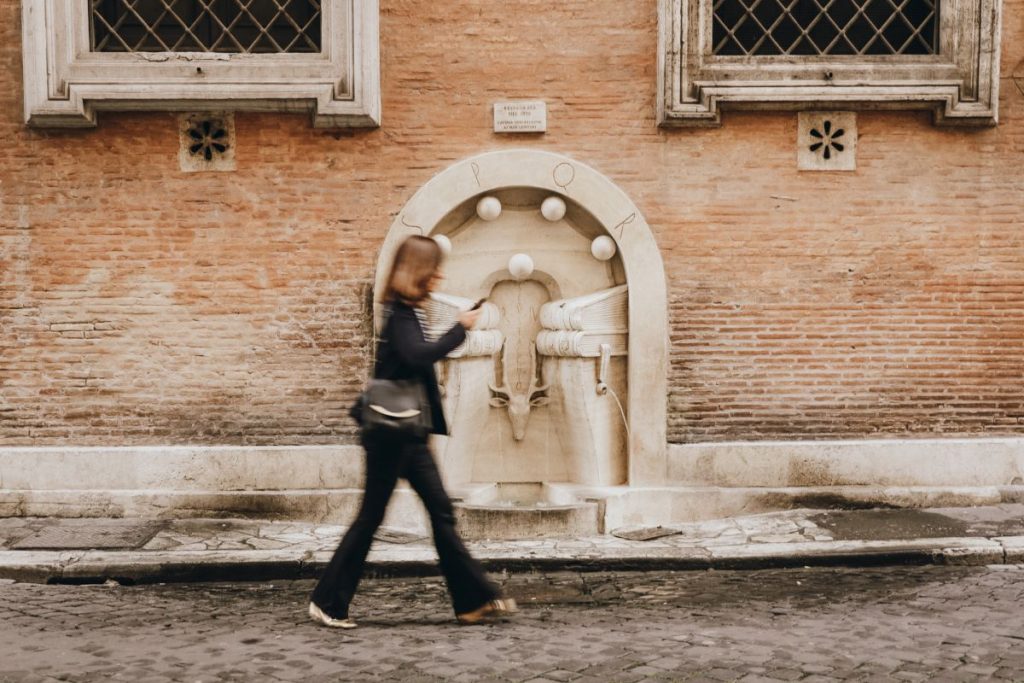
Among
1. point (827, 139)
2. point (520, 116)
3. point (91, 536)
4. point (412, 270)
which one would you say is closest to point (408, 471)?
point (412, 270)

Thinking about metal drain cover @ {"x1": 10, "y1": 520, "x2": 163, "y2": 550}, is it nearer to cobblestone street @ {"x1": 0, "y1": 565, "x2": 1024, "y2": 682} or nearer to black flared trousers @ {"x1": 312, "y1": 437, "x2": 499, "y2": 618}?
cobblestone street @ {"x1": 0, "y1": 565, "x2": 1024, "y2": 682}

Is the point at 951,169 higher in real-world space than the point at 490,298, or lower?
higher

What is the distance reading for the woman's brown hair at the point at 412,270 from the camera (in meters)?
5.71

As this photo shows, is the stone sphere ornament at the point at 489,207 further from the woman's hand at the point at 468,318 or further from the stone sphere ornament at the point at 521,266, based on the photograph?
the woman's hand at the point at 468,318

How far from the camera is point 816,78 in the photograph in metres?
8.86

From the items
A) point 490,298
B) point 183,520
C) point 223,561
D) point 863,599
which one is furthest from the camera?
point 490,298

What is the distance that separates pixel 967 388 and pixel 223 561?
18.3 feet

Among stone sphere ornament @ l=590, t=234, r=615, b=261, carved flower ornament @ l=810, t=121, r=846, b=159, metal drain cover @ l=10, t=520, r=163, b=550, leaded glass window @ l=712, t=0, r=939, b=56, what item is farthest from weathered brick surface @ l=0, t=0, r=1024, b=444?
metal drain cover @ l=10, t=520, r=163, b=550

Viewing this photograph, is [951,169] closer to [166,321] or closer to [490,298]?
[490,298]

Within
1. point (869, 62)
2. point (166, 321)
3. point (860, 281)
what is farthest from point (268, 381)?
point (869, 62)

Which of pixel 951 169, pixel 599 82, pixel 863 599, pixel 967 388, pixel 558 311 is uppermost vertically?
pixel 599 82

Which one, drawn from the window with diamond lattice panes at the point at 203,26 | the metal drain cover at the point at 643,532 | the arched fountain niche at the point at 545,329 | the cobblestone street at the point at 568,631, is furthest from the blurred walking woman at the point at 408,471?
the window with diamond lattice panes at the point at 203,26

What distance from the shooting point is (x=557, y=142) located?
893cm

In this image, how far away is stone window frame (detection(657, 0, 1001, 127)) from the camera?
8789 millimetres
